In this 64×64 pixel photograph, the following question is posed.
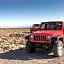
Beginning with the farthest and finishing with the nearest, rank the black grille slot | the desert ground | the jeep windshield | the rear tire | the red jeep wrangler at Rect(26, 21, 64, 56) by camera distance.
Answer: the jeep windshield < the rear tire < the black grille slot < the red jeep wrangler at Rect(26, 21, 64, 56) < the desert ground

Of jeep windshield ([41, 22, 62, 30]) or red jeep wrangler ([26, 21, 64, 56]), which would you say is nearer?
red jeep wrangler ([26, 21, 64, 56])

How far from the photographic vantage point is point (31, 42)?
9.84 m

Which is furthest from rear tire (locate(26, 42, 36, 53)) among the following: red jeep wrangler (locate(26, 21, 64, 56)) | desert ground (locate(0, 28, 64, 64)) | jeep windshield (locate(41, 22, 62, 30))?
jeep windshield (locate(41, 22, 62, 30))

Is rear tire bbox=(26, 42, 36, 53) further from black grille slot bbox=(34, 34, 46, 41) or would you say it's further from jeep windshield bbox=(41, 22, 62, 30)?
jeep windshield bbox=(41, 22, 62, 30)

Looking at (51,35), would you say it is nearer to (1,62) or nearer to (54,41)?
(54,41)

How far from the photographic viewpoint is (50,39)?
901 centimetres

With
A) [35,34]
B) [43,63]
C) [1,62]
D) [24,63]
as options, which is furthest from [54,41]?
[1,62]

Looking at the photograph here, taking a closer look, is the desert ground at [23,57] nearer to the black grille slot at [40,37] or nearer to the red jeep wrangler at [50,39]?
the red jeep wrangler at [50,39]

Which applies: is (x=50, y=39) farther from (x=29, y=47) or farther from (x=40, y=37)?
(x=29, y=47)

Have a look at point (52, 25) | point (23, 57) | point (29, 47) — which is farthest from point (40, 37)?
point (52, 25)

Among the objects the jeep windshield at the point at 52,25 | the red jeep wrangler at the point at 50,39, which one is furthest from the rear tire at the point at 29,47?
the jeep windshield at the point at 52,25

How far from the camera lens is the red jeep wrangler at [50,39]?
29.2 feet

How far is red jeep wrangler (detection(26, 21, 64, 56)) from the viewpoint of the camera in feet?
29.2

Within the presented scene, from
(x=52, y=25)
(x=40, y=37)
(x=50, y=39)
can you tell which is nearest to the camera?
(x=50, y=39)
